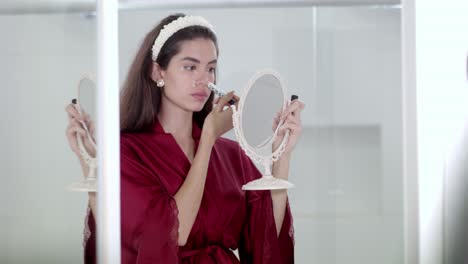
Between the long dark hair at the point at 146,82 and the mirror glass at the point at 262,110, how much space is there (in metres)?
0.10

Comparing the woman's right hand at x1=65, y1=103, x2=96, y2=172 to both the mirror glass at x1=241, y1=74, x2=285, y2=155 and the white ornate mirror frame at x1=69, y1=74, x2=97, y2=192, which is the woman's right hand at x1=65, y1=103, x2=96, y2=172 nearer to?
the white ornate mirror frame at x1=69, y1=74, x2=97, y2=192

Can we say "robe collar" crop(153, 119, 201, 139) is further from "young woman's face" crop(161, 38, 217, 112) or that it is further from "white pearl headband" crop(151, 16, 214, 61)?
"white pearl headband" crop(151, 16, 214, 61)

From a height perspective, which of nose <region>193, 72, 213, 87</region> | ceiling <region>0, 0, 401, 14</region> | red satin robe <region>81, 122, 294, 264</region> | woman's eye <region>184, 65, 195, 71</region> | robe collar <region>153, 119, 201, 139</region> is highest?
ceiling <region>0, 0, 401, 14</region>

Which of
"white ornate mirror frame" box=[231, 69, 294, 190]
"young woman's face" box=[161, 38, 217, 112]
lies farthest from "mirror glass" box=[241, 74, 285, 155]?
"young woman's face" box=[161, 38, 217, 112]

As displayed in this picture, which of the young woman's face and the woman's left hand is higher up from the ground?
the young woman's face

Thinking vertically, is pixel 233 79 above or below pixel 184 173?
above

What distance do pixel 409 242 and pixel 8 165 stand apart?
985 millimetres

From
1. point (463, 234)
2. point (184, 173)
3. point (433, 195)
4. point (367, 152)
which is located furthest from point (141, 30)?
point (463, 234)

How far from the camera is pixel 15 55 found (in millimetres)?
1525

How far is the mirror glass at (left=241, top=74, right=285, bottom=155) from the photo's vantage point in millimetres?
1518

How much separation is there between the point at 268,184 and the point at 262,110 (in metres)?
0.18

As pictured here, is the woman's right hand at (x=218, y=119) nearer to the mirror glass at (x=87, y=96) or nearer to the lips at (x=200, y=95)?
the lips at (x=200, y=95)

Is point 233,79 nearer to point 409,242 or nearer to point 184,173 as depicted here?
point 184,173

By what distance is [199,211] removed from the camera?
151cm
